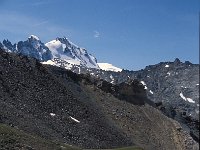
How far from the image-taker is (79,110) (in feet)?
421

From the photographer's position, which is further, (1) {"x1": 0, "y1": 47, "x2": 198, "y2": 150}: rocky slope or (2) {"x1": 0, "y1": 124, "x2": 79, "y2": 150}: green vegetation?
(1) {"x1": 0, "y1": 47, "x2": 198, "y2": 150}: rocky slope

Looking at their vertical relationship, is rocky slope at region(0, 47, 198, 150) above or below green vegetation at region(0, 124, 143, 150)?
above

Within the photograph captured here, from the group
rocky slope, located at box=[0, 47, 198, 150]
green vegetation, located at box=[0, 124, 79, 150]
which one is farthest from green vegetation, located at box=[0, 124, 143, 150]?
rocky slope, located at box=[0, 47, 198, 150]

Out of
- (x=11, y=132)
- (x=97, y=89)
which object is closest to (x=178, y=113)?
(x=97, y=89)

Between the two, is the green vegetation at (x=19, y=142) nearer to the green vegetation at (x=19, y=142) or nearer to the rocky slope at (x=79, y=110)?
the green vegetation at (x=19, y=142)

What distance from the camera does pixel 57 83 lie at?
447ft

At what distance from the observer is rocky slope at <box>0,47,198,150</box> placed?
339 feet

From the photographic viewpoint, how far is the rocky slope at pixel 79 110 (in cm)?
10319

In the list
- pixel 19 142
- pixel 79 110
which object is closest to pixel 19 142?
pixel 19 142

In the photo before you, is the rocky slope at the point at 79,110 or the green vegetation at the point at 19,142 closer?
the green vegetation at the point at 19,142

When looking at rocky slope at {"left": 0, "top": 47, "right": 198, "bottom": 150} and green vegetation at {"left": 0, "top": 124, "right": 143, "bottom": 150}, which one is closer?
green vegetation at {"left": 0, "top": 124, "right": 143, "bottom": 150}

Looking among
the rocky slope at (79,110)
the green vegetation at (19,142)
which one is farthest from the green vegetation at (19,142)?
the rocky slope at (79,110)

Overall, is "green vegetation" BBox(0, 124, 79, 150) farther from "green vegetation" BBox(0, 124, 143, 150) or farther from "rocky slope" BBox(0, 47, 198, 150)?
"rocky slope" BBox(0, 47, 198, 150)

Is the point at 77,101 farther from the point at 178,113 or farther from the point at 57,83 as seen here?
the point at 178,113
